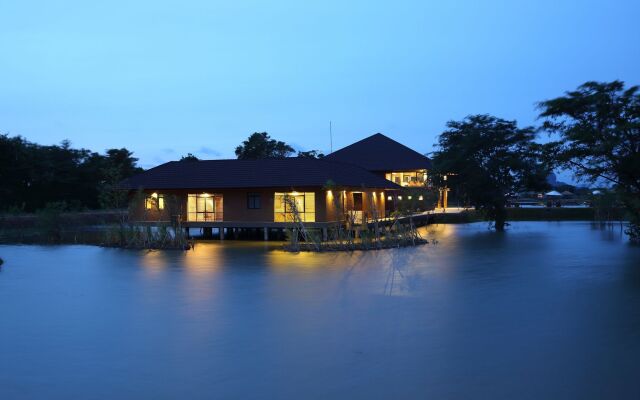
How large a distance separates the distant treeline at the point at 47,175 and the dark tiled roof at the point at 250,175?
868 centimetres

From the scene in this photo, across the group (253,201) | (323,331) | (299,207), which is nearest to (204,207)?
(253,201)

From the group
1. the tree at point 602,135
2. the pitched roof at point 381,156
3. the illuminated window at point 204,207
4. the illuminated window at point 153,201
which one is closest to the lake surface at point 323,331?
the tree at point 602,135

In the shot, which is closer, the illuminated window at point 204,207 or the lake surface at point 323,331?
the lake surface at point 323,331

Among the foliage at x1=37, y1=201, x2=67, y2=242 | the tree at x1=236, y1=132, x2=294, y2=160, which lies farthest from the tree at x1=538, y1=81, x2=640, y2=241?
the tree at x1=236, y1=132, x2=294, y2=160

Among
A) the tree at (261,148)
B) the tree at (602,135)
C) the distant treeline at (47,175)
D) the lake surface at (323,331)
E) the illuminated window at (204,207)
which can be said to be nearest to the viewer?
the lake surface at (323,331)

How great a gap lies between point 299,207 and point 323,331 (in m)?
19.1

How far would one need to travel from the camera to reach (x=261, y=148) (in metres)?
57.8

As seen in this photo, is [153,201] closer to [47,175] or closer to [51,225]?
[51,225]

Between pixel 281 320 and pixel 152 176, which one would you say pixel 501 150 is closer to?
pixel 152 176

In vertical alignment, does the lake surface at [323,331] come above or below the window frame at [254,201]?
below

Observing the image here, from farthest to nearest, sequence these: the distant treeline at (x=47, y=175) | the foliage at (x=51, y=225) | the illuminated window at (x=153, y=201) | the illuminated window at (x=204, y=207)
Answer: the distant treeline at (x=47, y=175) → the illuminated window at (x=153, y=201) → the illuminated window at (x=204, y=207) → the foliage at (x=51, y=225)

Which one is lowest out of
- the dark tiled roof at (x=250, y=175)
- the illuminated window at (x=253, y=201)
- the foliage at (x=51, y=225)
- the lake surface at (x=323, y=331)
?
the lake surface at (x=323, y=331)

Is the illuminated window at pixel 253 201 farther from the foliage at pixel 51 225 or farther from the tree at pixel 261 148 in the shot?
the tree at pixel 261 148

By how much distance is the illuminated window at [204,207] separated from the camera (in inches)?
1168
